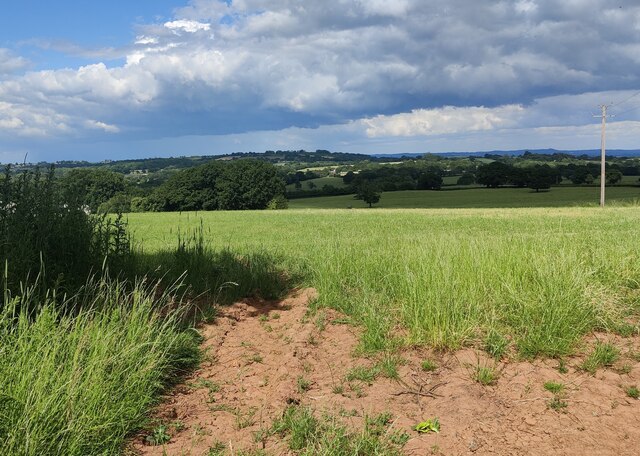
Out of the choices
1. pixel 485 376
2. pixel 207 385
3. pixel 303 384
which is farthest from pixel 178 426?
pixel 485 376

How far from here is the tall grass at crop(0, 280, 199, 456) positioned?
3113mm

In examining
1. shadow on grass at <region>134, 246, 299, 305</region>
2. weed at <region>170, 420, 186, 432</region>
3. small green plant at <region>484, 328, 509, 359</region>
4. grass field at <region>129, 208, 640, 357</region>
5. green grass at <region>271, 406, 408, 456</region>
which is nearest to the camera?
green grass at <region>271, 406, 408, 456</region>

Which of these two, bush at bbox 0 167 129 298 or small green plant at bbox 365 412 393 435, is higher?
bush at bbox 0 167 129 298

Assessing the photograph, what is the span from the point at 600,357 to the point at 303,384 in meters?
2.84

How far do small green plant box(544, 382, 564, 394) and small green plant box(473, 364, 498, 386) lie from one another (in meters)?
0.42

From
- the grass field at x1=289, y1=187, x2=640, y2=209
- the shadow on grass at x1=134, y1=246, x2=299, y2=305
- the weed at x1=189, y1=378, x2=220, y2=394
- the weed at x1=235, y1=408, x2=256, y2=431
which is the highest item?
the shadow on grass at x1=134, y1=246, x2=299, y2=305

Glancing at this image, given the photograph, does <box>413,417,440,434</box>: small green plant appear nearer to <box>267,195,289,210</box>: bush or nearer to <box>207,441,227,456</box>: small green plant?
<box>207,441,227,456</box>: small green plant

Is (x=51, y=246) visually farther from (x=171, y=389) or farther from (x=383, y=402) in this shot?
(x=383, y=402)

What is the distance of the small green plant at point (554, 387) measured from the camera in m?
4.21

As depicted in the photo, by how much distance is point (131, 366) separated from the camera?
408 cm

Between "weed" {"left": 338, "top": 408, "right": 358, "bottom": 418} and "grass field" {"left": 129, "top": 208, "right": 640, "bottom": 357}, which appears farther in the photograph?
"grass field" {"left": 129, "top": 208, "right": 640, "bottom": 357}

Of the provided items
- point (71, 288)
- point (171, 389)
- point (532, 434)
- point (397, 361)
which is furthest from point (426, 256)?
point (71, 288)

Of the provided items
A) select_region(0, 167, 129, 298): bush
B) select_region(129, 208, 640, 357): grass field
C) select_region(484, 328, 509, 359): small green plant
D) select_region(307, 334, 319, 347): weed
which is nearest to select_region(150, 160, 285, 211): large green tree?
select_region(0, 167, 129, 298): bush

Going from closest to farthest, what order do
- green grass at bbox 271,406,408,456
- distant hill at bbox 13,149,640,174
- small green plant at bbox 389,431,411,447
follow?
green grass at bbox 271,406,408,456 → small green plant at bbox 389,431,411,447 → distant hill at bbox 13,149,640,174
